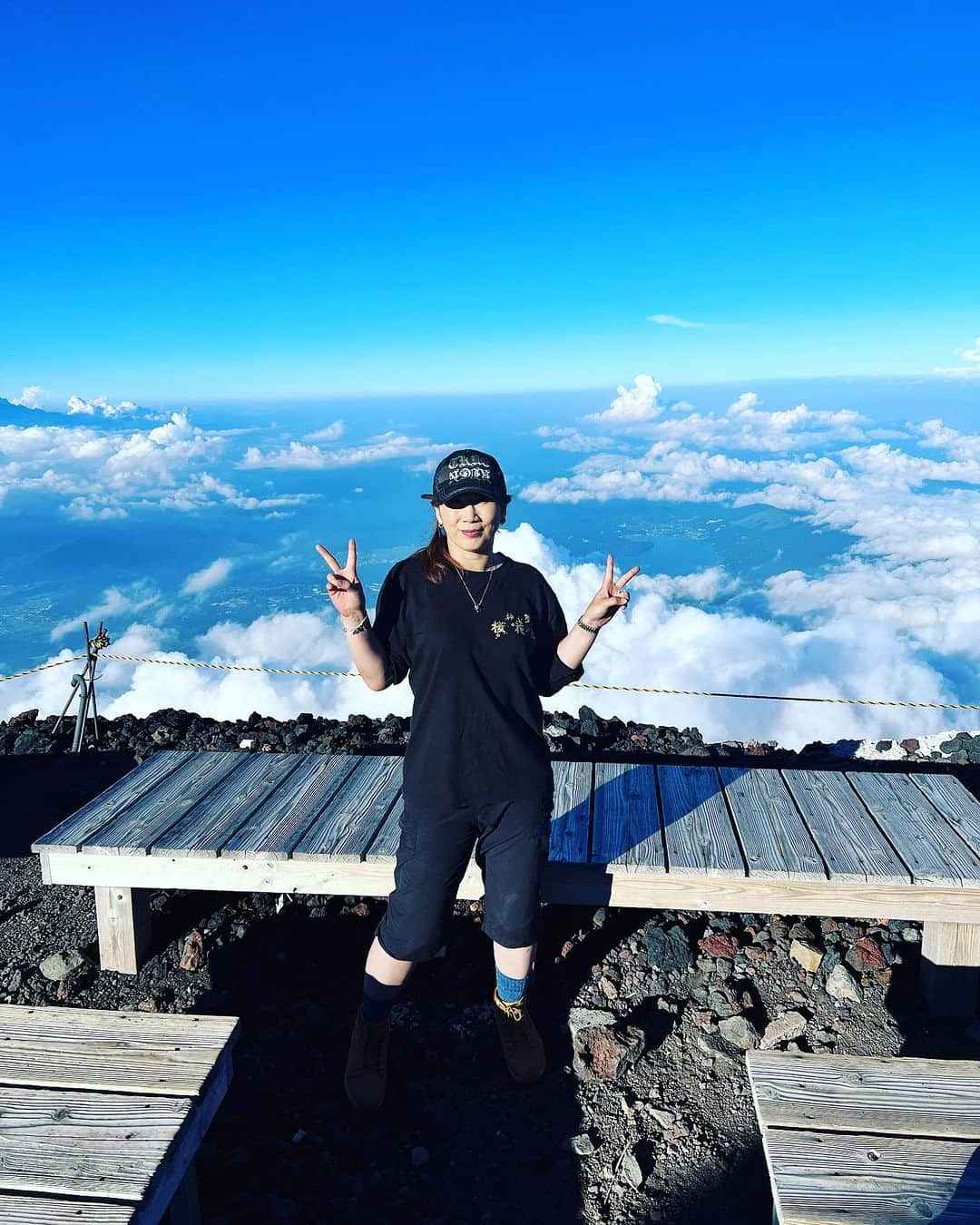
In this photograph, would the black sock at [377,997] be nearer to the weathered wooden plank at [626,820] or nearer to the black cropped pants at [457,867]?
the black cropped pants at [457,867]

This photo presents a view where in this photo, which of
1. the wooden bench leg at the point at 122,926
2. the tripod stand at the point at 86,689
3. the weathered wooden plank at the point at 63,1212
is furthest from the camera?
the tripod stand at the point at 86,689

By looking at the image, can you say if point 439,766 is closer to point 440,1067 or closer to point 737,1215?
point 440,1067

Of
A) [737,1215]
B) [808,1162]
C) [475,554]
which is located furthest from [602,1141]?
[475,554]

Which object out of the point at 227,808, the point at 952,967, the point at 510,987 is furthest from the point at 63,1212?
the point at 952,967

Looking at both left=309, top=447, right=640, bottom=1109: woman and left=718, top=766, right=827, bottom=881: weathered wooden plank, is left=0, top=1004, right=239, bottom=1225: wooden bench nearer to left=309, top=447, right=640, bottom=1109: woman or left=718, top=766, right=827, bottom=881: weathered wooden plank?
left=309, top=447, right=640, bottom=1109: woman

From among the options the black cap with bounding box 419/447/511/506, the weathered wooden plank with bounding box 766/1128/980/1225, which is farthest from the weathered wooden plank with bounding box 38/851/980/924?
the black cap with bounding box 419/447/511/506

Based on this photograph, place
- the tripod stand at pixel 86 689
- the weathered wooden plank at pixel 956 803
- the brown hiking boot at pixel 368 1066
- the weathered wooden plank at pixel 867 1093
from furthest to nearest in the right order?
1. the tripod stand at pixel 86 689
2. the weathered wooden plank at pixel 956 803
3. the brown hiking boot at pixel 368 1066
4. the weathered wooden plank at pixel 867 1093

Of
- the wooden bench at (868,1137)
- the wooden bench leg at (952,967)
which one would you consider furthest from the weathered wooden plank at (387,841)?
the wooden bench leg at (952,967)
